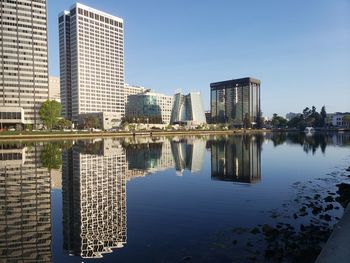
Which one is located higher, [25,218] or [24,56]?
[24,56]

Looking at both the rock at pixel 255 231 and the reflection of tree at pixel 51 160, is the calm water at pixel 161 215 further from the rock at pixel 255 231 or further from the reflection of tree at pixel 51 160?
the reflection of tree at pixel 51 160

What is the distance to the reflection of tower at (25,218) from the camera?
13172 millimetres

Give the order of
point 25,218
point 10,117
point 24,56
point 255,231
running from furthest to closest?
point 24,56 → point 10,117 → point 25,218 → point 255,231

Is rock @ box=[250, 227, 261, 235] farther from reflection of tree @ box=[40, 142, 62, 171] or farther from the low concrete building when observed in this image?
the low concrete building

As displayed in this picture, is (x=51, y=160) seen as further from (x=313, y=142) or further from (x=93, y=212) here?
(x=313, y=142)

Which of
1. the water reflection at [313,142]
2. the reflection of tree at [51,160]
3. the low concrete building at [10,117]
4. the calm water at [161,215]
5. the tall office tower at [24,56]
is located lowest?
the water reflection at [313,142]

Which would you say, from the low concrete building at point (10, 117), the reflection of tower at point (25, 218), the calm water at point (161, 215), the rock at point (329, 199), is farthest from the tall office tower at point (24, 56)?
the rock at point (329, 199)

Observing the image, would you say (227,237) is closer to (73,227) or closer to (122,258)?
(122,258)

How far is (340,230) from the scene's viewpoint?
12.0m

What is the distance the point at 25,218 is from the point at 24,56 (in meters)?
199

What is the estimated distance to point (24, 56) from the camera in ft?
624

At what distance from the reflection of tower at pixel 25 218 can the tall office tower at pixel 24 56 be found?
571ft

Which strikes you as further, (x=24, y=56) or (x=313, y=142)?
(x=24, y=56)

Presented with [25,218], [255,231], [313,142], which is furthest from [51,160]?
[313,142]
